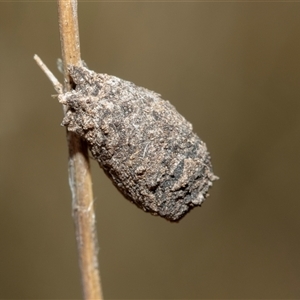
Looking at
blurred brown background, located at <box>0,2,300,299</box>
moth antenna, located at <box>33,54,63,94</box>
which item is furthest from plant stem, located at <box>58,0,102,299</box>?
blurred brown background, located at <box>0,2,300,299</box>

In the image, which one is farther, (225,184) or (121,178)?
(225,184)

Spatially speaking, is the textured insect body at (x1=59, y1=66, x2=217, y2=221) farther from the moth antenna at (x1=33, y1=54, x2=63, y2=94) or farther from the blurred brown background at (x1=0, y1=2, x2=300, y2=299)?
the blurred brown background at (x1=0, y1=2, x2=300, y2=299)

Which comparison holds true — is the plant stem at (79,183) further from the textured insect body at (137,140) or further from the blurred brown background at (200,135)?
the blurred brown background at (200,135)

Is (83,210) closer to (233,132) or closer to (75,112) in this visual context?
(75,112)

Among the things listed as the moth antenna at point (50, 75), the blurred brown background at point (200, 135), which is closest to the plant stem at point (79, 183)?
the moth antenna at point (50, 75)

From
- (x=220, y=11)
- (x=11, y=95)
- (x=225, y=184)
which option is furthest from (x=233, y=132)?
(x=11, y=95)
